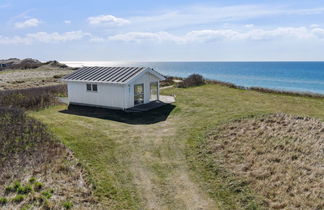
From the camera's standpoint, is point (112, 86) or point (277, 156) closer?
point (277, 156)

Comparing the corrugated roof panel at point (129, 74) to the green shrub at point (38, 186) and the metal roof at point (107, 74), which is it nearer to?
the metal roof at point (107, 74)

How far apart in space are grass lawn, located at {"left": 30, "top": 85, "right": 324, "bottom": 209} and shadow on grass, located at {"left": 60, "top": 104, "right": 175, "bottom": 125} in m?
0.07

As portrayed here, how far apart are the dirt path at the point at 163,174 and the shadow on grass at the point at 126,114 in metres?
2.74

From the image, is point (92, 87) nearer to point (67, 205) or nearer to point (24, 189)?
point (24, 189)

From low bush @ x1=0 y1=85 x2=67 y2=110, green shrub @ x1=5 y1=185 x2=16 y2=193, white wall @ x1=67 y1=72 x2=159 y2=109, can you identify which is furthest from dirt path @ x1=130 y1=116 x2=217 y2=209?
low bush @ x1=0 y1=85 x2=67 y2=110

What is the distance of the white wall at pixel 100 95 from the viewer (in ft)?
61.4

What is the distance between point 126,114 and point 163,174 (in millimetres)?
8879

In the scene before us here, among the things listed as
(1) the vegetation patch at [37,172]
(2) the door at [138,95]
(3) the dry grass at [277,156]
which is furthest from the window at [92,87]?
(3) the dry grass at [277,156]

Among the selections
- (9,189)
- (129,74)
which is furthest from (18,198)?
(129,74)

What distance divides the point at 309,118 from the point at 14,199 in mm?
15144

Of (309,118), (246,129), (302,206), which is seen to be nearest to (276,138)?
(246,129)

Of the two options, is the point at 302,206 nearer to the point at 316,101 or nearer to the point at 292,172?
the point at 292,172

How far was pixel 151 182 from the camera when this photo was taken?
8953mm

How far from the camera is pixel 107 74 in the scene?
66.0 feet
